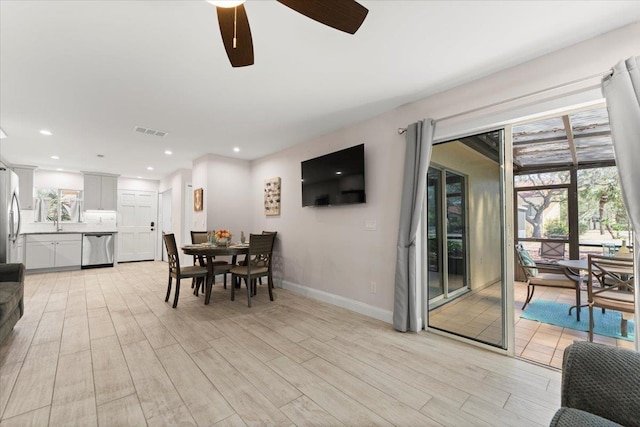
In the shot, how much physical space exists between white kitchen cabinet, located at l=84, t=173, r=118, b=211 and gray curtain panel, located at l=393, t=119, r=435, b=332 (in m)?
7.77

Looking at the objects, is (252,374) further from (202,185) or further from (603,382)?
(202,185)

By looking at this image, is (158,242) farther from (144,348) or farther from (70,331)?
(144,348)

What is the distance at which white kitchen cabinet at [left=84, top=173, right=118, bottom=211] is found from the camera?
6848 millimetres

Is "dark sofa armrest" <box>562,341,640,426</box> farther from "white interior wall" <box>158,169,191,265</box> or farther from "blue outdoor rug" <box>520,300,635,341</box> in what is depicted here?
"white interior wall" <box>158,169,191,265</box>

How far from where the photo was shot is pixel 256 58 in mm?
2186

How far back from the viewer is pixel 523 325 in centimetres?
A: 318

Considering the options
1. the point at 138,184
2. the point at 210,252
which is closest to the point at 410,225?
the point at 210,252

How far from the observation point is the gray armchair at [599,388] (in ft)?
3.05

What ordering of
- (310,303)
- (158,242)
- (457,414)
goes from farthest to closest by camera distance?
(158,242) → (310,303) → (457,414)

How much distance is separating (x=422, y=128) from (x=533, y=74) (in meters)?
0.94

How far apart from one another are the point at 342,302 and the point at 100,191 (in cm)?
717

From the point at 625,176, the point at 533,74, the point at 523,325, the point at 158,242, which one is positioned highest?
the point at 533,74

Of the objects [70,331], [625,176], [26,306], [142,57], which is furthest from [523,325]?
[26,306]

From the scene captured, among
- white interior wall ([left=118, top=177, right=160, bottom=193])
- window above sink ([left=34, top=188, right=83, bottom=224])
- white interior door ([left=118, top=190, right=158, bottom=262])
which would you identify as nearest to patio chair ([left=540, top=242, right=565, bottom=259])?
white interior door ([left=118, top=190, right=158, bottom=262])
